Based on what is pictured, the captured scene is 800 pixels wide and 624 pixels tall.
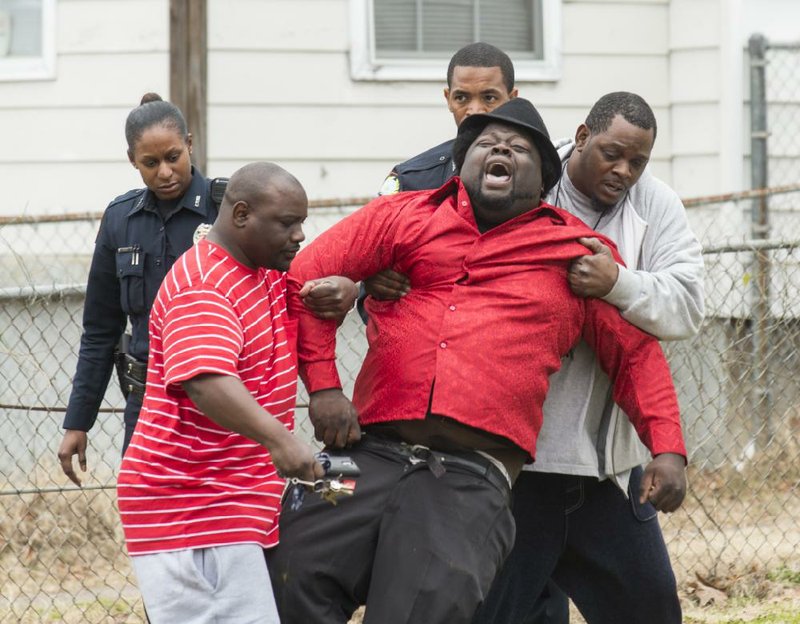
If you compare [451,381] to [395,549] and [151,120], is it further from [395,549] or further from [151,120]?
[151,120]

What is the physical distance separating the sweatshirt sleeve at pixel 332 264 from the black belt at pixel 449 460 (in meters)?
0.24

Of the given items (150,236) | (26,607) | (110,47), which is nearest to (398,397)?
(150,236)

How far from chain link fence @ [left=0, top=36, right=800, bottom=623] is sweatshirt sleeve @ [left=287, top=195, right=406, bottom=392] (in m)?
2.55

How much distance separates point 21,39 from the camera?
7371 mm

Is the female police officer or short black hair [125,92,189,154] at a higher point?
short black hair [125,92,189,154]

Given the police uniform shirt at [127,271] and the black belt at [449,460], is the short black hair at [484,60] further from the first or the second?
the black belt at [449,460]

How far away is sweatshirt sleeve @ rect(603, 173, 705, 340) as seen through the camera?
3.72 m

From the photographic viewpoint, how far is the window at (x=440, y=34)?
743 cm

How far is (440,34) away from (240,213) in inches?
174

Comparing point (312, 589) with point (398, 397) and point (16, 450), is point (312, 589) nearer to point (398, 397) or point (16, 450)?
point (398, 397)

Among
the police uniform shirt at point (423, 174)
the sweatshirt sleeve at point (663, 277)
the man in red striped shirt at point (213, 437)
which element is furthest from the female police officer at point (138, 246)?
the sweatshirt sleeve at point (663, 277)

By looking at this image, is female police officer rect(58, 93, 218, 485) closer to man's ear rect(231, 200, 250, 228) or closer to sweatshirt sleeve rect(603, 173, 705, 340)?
man's ear rect(231, 200, 250, 228)

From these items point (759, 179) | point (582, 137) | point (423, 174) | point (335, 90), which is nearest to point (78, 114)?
point (335, 90)

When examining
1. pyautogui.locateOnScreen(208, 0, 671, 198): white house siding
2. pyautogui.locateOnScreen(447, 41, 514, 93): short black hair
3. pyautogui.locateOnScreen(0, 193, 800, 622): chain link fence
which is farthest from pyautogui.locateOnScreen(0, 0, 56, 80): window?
pyautogui.locateOnScreen(447, 41, 514, 93): short black hair
